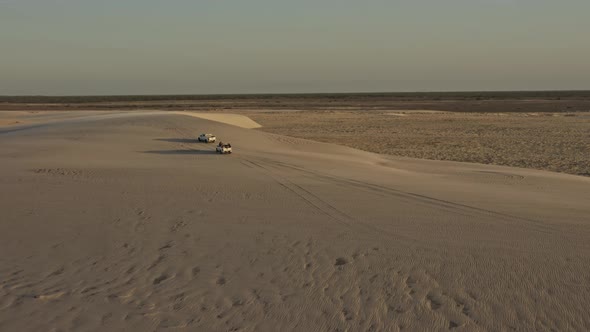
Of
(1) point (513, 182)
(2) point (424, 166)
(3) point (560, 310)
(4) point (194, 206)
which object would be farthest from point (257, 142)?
(3) point (560, 310)

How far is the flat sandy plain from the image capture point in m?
5.67

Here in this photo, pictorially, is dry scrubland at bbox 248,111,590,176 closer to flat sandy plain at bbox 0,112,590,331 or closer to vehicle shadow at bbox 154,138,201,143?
flat sandy plain at bbox 0,112,590,331

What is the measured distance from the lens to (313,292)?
627cm

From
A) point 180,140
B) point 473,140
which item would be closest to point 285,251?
point 180,140

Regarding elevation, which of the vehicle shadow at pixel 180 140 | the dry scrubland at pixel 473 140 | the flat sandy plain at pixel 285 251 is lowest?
the dry scrubland at pixel 473 140

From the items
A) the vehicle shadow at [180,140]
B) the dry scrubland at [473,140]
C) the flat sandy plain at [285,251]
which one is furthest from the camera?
the vehicle shadow at [180,140]

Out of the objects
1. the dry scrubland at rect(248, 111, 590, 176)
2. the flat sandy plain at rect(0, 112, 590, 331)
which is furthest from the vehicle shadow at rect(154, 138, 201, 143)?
the dry scrubland at rect(248, 111, 590, 176)

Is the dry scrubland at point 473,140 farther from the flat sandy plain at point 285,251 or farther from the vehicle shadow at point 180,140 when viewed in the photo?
the vehicle shadow at point 180,140

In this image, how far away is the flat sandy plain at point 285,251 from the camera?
5672mm

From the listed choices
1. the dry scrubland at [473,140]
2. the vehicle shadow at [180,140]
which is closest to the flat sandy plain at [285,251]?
the dry scrubland at [473,140]

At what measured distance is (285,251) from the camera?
7660 millimetres

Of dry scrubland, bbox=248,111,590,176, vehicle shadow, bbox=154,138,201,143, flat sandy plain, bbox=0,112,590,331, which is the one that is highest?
flat sandy plain, bbox=0,112,590,331

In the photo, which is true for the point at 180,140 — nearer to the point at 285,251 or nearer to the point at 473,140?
the point at 285,251

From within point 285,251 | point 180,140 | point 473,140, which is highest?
point 285,251
